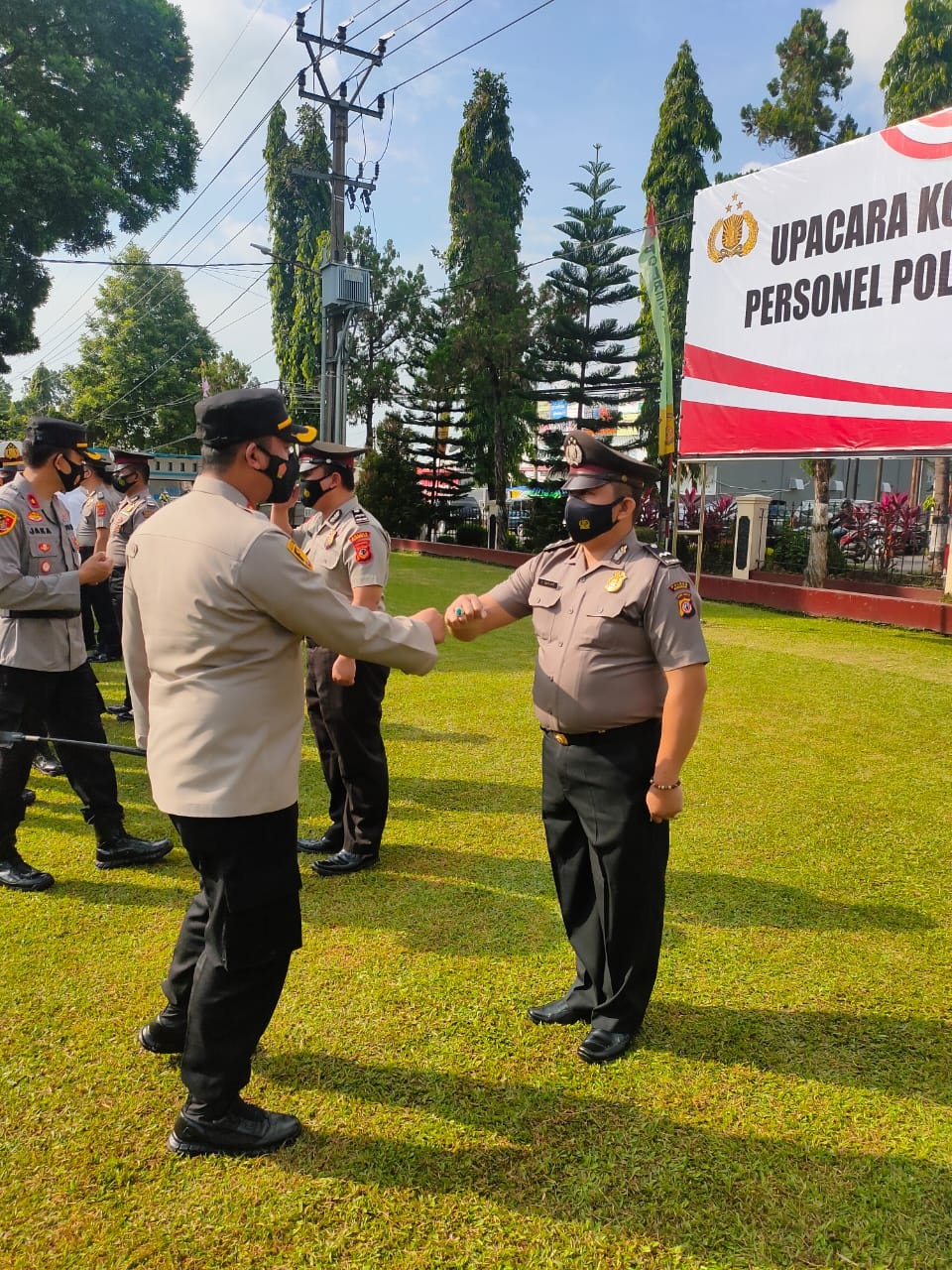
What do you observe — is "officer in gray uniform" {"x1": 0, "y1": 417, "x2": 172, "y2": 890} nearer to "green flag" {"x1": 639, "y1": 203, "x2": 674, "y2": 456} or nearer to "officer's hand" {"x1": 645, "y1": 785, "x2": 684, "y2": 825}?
"officer's hand" {"x1": 645, "y1": 785, "x2": 684, "y2": 825}

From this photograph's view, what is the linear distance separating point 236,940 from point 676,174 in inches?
1042

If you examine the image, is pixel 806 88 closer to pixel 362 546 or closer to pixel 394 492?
pixel 394 492

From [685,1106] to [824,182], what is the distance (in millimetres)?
9050

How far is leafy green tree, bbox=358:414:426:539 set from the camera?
2734 cm

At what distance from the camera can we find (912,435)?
26.3 feet

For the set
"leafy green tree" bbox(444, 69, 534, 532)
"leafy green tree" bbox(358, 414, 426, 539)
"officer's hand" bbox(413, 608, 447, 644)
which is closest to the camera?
"officer's hand" bbox(413, 608, 447, 644)

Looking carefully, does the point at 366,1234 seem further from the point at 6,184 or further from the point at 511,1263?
the point at 6,184

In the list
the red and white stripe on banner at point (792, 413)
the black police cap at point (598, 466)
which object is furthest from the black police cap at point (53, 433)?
the red and white stripe on banner at point (792, 413)

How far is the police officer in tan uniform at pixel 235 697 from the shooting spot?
6.35ft

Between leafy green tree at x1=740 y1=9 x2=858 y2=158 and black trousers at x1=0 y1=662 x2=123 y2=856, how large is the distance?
2076cm

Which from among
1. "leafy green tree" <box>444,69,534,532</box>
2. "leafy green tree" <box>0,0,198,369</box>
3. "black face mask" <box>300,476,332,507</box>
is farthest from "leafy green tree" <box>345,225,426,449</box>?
"black face mask" <box>300,476,332,507</box>

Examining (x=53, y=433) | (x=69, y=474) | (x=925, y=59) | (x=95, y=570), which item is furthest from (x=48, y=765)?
(x=925, y=59)

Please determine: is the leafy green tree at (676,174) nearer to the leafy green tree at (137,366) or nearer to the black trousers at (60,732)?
the black trousers at (60,732)

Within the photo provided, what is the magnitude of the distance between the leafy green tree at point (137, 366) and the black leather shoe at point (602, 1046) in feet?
161
